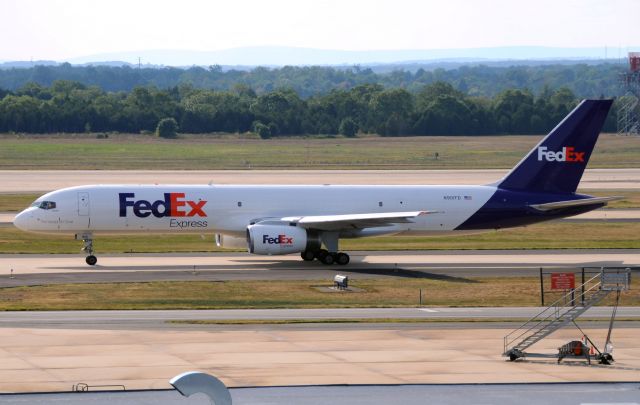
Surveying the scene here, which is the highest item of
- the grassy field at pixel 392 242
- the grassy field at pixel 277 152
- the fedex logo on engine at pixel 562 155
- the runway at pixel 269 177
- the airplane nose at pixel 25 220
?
the fedex logo on engine at pixel 562 155

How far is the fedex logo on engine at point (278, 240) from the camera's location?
5922 centimetres

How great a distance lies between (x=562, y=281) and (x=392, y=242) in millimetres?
22803

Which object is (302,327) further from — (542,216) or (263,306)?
(542,216)

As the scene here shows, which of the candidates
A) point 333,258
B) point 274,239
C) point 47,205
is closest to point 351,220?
point 333,258

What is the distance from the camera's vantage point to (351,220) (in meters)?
59.9

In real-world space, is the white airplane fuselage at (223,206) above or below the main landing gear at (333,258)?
above

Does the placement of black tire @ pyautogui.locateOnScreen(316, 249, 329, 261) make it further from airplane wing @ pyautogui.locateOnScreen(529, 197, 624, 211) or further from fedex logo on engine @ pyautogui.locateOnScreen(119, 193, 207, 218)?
airplane wing @ pyautogui.locateOnScreen(529, 197, 624, 211)

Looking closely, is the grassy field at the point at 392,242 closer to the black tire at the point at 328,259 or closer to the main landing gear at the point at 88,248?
the main landing gear at the point at 88,248

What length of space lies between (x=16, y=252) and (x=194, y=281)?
50.0 ft

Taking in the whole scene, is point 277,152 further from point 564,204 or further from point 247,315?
Answer: point 247,315

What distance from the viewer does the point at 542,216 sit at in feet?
210

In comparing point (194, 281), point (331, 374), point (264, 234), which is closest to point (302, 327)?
point (331, 374)

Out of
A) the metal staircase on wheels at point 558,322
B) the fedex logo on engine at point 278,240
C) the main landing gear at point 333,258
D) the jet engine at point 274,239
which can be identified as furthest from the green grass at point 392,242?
the metal staircase on wheels at point 558,322

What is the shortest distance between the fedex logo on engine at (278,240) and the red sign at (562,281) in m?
15.0
